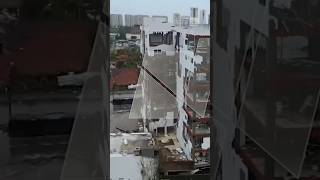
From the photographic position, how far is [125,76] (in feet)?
11.8

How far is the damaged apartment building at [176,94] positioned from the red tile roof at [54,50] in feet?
3.08

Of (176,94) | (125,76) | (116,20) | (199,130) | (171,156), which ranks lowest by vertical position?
(171,156)

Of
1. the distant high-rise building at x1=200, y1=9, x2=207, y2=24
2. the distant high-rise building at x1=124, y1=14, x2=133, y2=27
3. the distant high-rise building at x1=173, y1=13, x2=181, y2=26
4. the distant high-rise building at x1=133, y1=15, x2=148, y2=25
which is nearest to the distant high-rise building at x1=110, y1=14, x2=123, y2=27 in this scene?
the distant high-rise building at x1=124, y1=14, x2=133, y2=27

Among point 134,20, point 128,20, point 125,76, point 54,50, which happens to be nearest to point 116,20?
point 128,20

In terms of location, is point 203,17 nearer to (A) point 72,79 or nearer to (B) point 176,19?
(B) point 176,19

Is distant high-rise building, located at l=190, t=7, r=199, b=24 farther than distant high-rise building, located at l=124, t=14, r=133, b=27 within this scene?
Yes

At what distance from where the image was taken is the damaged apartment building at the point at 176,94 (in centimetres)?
347

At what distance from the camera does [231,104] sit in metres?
2.57

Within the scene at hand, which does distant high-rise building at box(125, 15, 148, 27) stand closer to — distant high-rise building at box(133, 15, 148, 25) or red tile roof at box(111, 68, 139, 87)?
distant high-rise building at box(133, 15, 148, 25)

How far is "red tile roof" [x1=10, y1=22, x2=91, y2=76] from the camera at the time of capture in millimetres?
2682

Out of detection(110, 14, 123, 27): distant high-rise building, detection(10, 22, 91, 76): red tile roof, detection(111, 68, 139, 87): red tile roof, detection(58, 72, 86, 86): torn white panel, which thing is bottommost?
detection(111, 68, 139, 87): red tile roof

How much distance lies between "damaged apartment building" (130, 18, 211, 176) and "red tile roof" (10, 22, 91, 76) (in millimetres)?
939

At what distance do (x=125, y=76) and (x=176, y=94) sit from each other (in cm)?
53

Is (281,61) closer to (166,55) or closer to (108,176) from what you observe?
(108,176)
